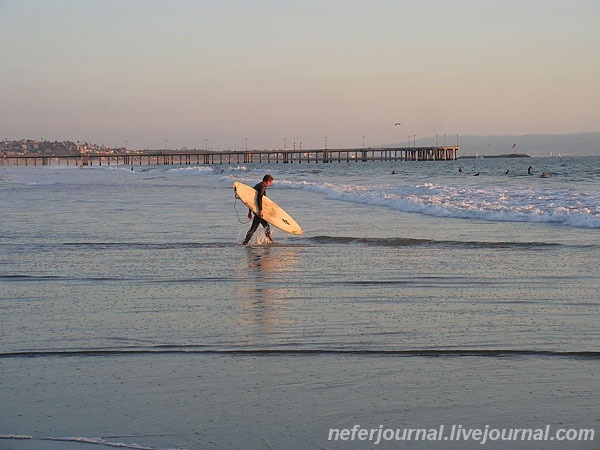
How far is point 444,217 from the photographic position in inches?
926

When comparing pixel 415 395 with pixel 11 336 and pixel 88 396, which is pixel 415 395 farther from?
pixel 11 336

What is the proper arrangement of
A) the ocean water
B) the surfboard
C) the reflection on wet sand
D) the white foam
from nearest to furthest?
the ocean water → the reflection on wet sand → the surfboard → the white foam

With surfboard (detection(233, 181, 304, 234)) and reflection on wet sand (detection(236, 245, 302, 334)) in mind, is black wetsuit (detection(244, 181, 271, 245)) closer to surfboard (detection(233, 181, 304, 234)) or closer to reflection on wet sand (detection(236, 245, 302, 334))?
reflection on wet sand (detection(236, 245, 302, 334))

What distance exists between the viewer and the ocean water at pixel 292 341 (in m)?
5.44

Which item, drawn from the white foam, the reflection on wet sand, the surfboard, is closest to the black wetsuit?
the reflection on wet sand

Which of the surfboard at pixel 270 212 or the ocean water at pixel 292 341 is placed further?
the surfboard at pixel 270 212

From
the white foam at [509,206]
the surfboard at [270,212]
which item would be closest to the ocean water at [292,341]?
the surfboard at [270,212]

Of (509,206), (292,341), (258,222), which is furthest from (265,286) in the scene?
(509,206)

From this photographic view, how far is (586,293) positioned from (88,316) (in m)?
5.88

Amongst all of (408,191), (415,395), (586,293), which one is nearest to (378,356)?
(415,395)

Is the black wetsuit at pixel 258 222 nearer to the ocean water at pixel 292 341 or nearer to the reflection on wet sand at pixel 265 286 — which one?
the reflection on wet sand at pixel 265 286

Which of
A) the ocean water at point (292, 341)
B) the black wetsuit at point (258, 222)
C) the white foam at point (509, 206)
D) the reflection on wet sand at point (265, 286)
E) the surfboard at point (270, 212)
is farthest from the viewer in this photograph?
the white foam at point (509, 206)

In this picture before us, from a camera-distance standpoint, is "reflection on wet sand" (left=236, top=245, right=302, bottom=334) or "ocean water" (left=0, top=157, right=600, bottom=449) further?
"reflection on wet sand" (left=236, top=245, right=302, bottom=334)

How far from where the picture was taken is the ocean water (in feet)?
17.9
